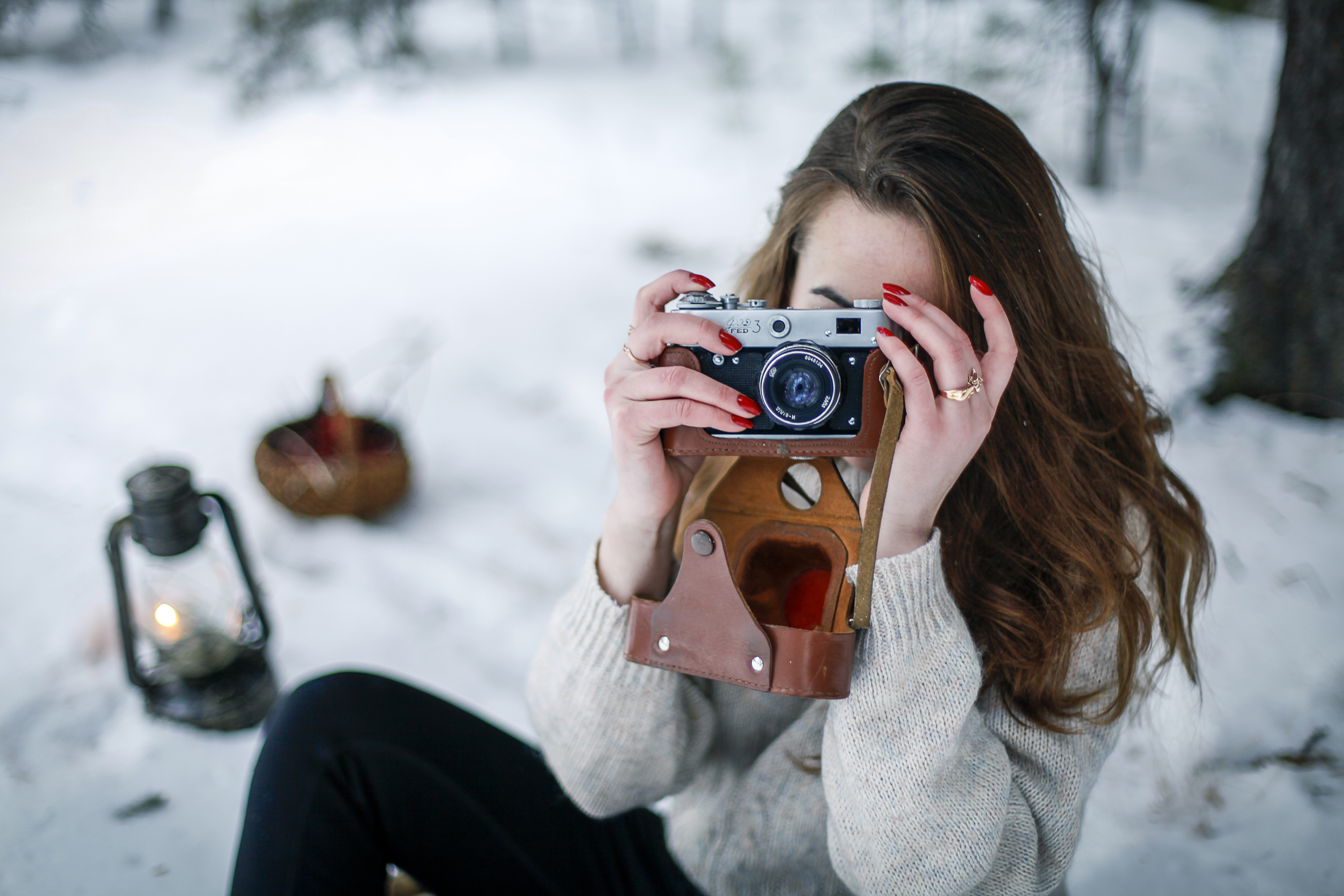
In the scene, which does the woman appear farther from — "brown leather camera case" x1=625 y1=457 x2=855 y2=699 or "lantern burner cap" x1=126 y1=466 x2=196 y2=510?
"lantern burner cap" x1=126 y1=466 x2=196 y2=510

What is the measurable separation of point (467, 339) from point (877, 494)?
1.92 metres

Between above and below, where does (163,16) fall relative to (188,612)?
above

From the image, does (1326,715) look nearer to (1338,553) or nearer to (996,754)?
(1338,553)

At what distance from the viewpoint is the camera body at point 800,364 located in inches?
28.2

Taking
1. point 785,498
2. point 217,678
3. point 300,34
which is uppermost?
point 300,34

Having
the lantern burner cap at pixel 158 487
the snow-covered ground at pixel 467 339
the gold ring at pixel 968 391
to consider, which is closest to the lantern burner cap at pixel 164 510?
the lantern burner cap at pixel 158 487

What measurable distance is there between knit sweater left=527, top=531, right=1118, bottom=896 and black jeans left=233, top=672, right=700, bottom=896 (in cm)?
9

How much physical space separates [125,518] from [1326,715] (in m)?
1.98

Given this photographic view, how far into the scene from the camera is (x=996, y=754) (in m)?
0.76

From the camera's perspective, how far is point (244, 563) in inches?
48.6

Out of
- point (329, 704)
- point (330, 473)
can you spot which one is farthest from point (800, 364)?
point (330, 473)

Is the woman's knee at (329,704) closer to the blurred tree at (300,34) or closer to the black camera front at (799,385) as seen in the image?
the black camera front at (799,385)

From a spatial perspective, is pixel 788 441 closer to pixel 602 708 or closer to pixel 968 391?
pixel 968 391

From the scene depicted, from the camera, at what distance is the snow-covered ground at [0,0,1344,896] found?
134cm
